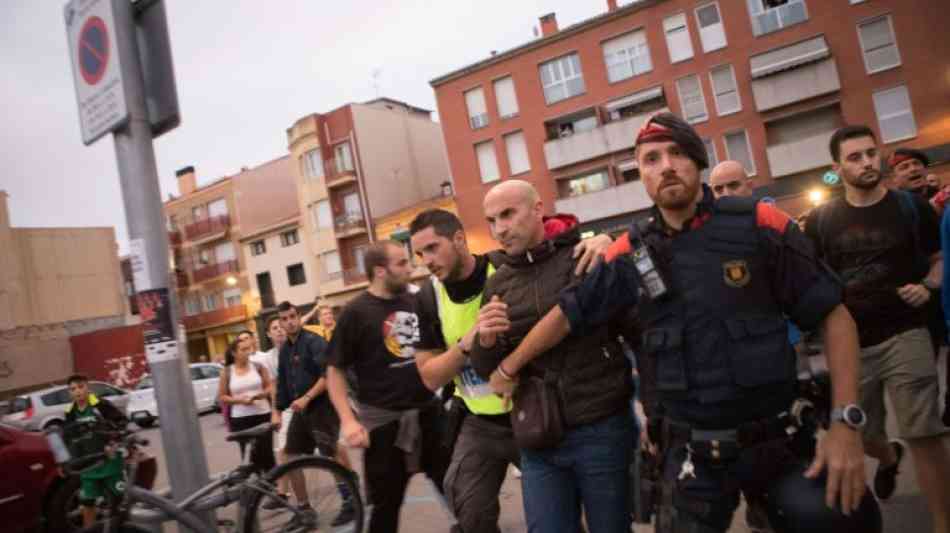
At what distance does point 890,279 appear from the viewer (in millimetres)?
3336

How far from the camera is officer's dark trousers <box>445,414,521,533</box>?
10.1 feet

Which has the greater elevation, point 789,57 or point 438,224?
point 789,57

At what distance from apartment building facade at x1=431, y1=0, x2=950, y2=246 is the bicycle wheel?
984 inches

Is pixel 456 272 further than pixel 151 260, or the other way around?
pixel 151 260

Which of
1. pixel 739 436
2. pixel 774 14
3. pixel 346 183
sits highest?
pixel 774 14

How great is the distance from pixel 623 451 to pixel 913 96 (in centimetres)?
2774

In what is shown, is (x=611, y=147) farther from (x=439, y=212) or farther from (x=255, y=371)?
(x=439, y=212)

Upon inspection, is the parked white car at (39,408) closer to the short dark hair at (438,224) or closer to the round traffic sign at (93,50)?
the round traffic sign at (93,50)

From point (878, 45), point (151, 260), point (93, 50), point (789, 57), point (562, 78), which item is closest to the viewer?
point (151, 260)

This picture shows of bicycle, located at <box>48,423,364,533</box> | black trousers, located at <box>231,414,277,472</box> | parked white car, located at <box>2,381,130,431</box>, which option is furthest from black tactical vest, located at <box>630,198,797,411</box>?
parked white car, located at <box>2,381,130,431</box>

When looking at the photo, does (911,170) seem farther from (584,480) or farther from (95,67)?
(95,67)

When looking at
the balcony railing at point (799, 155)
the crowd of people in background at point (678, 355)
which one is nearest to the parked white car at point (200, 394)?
the crowd of people in background at point (678, 355)

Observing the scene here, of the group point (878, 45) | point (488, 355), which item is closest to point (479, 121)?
point (878, 45)

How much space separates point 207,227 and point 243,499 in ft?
143
